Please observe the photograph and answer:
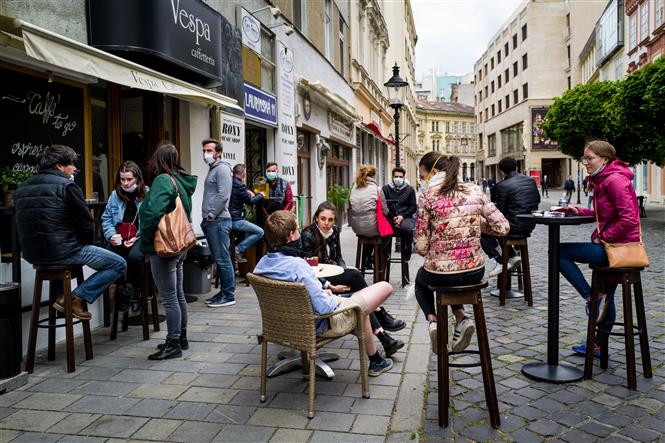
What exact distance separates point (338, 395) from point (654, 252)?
10.1m

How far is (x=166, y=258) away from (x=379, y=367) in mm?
2054

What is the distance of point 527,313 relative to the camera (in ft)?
22.4

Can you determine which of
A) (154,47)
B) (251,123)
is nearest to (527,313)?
(154,47)

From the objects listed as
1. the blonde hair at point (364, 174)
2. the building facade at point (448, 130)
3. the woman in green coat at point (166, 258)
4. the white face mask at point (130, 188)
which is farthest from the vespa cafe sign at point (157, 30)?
the building facade at point (448, 130)

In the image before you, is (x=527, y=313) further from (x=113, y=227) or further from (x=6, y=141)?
(x=6, y=141)

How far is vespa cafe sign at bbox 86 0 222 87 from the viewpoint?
20.4 ft

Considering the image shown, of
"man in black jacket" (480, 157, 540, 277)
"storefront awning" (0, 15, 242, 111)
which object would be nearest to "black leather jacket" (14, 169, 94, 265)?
"storefront awning" (0, 15, 242, 111)

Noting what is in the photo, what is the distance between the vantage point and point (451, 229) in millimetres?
3932

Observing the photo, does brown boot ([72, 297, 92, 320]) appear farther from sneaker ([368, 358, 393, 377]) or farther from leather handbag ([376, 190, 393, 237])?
leather handbag ([376, 190, 393, 237])

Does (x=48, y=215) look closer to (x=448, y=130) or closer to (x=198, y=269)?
(x=198, y=269)

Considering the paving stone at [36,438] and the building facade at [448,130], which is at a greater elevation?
the building facade at [448,130]

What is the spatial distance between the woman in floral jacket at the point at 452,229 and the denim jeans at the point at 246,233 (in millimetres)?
4636

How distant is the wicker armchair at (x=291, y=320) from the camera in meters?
3.75

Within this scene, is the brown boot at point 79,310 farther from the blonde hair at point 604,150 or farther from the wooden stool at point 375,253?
the blonde hair at point 604,150
